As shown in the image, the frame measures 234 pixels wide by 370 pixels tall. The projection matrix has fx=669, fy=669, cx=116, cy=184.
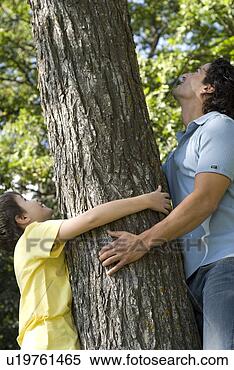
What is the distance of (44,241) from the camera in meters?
2.64

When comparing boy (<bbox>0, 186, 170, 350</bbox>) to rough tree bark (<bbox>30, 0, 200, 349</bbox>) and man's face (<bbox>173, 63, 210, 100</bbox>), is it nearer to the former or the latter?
rough tree bark (<bbox>30, 0, 200, 349</bbox>)

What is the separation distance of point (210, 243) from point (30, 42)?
10090 millimetres

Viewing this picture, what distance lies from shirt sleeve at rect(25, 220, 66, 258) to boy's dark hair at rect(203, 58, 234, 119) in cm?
91

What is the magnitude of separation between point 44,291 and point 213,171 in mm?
814

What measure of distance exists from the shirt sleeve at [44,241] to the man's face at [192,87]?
0.91 m

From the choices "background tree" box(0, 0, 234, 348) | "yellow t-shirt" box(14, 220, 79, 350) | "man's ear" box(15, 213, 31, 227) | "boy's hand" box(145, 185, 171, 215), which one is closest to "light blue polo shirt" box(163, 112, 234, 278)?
"boy's hand" box(145, 185, 171, 215)

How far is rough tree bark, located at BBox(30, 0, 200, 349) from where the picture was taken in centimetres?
249

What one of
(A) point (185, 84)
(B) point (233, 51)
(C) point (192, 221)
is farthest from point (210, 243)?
(B) point (233, 51)

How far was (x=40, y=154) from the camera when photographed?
9.95 metres

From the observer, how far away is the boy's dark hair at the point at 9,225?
2938 millimetres

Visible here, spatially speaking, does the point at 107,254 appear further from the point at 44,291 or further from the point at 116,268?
the point at 44,291

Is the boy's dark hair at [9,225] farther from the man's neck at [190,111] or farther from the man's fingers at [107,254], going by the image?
the man's neck at [190,111]

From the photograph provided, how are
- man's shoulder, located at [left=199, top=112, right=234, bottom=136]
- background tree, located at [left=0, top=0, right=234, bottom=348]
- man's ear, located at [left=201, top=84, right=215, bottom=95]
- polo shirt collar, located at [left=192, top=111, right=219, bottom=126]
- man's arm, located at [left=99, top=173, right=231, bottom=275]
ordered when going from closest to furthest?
man's arm, located at [left=99, top=173, right=231, bottom=275] < man's shoulder, located at [left=199, top=112, right=234, bottom=136] < polo shirt collar, located at [left=192, top=111, right=219, bottom=126] < man's ear, located at [left=201, top=84, right=215, bottom=95] < background tree, located at [left=0, top=0, right=234, bottom=348]

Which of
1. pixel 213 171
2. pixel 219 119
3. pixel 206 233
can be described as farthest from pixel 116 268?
pixel 219 119
